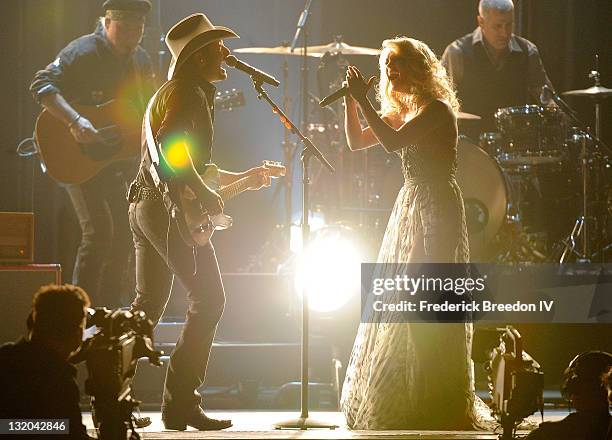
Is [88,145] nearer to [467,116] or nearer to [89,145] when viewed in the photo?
[89,145]

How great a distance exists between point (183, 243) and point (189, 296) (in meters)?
0.27

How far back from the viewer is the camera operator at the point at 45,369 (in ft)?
11.1

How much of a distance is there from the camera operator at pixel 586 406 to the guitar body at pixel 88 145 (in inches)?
168

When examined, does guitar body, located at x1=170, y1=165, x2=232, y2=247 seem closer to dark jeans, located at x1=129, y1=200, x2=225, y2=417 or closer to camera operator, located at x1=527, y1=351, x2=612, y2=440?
dark jeans, located at x1=129, y1=200, x2=225, y2=417

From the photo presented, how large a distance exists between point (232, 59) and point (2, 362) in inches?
78.1

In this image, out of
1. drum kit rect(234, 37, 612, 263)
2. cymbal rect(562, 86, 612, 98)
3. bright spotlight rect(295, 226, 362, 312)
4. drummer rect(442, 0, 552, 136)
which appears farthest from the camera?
cymbal rect(562, 86, 612, 98)

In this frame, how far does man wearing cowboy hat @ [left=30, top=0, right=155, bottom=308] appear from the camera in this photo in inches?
282

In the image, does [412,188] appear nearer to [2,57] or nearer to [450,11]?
[2,57]

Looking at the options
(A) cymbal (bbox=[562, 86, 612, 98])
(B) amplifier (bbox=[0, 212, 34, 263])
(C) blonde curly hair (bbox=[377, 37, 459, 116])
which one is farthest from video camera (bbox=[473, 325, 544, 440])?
(A) cymbal (bbox=[562, 86, 612, 98])

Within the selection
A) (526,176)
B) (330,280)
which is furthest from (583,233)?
(330,280)

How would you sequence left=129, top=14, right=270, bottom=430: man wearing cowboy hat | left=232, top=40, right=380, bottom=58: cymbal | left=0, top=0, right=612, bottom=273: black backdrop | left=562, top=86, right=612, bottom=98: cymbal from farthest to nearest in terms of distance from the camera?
left=562, top=86, right=612, bottom=98: cymbal, left=232, top=40, right=380, bottom=58: cymbal, left=0, top=0, right=612, bottom=273: black backdrop, left=129, top=14, right=270, bottom=430: man wearing cowboy hat

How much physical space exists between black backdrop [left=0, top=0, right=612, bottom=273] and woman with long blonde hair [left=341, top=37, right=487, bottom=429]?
3455mm

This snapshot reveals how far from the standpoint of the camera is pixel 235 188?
514cm

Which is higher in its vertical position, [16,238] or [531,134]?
[531,134]
